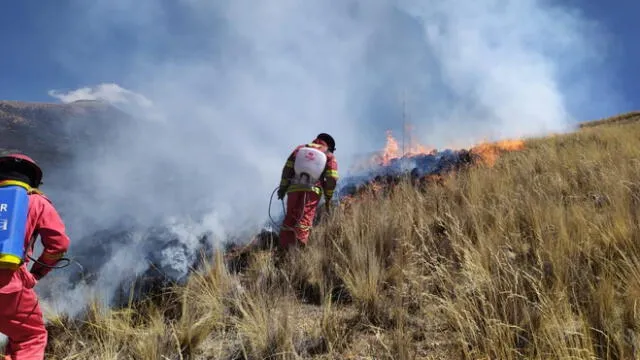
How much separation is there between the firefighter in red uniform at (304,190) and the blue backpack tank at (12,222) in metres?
3.06

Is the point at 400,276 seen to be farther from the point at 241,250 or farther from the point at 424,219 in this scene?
the point at 241,250

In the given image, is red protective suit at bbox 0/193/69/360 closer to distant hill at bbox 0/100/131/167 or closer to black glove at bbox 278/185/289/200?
black glove at bbox 278/185/289/200

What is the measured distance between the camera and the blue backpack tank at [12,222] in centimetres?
291

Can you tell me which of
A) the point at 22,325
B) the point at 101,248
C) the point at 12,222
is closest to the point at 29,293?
the point at 22,325

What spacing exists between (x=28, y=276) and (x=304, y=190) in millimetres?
3439

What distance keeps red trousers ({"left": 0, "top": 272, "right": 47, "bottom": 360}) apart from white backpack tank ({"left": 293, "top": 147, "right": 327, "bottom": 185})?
3504mm

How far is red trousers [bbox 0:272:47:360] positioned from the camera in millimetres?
3031

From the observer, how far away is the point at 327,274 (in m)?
3.88

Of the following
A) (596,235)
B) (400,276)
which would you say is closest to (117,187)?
(400,276)

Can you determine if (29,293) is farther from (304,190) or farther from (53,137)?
(53,137)

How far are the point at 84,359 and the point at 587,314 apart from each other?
3.67m

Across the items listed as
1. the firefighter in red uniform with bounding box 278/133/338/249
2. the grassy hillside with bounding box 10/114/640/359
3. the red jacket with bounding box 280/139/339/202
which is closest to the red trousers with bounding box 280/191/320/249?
the firefighter in red uniform with bounding box 278/133/338/249

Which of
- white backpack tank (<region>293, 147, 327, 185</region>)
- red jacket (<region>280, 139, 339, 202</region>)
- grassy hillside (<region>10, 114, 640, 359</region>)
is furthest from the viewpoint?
red jacket (<region>280, 139, 339, 202</region>)

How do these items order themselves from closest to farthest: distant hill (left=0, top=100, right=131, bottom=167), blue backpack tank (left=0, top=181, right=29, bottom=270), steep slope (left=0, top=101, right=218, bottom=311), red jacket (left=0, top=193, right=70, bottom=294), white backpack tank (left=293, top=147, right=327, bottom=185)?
blue backpack tank (left=0, top=181, right=29, bottom=270) < red jacket (left=0, top=193, right=70, bottom=294) < steep slope (left=0, top=101, right=218, bottom=311) < white backpack tank (left=293, top=147, right=327, bottom=185) < distant hill (left=0, top=100, right=131, bottom=167)
